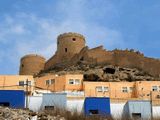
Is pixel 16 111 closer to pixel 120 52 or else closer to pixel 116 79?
pixel 116 79

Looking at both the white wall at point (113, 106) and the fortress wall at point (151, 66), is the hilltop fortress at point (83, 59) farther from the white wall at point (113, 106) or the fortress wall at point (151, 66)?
the white wall at point (113, 106)

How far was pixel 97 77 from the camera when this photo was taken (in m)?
64.7

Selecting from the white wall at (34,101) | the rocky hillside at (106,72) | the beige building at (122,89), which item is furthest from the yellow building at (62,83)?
Answer: the white wall at (34,101)

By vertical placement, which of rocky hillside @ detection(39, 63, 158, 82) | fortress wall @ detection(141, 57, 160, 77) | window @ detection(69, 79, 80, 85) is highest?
fortress wall @ detection(141, 57, 160, 77)

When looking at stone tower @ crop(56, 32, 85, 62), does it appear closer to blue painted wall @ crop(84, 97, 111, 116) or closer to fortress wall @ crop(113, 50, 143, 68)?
fortress wall @ crop(113, 50, 143, 68)

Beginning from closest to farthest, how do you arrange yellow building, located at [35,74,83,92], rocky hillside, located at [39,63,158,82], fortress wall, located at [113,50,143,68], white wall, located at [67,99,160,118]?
white wall, located at [67,99,160,118], yellow building, located at [35,74,83,92], rocky hillside, located at [39,63,158,82], fortress wall, located at [113,50,143,68]

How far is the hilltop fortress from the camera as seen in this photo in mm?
72250

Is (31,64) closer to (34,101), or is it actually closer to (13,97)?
(13,97)

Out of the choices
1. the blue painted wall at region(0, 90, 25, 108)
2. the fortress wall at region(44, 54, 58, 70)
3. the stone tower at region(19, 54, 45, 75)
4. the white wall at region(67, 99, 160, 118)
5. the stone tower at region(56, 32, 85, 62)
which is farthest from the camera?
the stone tower at region(19, 54, 45, 75)

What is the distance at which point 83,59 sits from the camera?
7250 centimetres

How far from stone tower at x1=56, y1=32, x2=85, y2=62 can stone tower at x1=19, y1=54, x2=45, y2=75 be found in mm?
4301

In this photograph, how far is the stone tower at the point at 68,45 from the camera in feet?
248

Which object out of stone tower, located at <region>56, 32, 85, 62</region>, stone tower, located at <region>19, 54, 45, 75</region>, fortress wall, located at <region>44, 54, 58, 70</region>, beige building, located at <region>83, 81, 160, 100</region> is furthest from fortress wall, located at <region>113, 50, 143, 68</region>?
beige building, located at <region>83, 81, 160, 100</region>

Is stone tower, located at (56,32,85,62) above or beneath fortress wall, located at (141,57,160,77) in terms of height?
above
